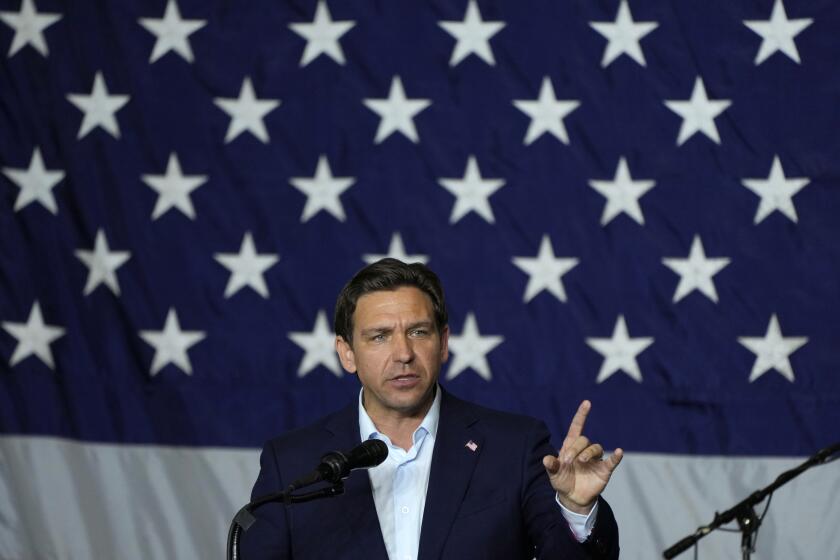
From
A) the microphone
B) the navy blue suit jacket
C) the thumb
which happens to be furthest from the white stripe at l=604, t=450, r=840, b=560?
the microphone

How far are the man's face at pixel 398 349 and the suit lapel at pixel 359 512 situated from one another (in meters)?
0.11

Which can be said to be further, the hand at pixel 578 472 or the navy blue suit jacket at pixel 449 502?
the navy blue suit jacket at pixel 449 502

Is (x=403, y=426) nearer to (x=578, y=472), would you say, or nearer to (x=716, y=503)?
(x=578, y=472)

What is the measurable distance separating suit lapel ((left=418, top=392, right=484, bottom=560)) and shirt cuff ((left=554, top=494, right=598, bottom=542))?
0.95ft

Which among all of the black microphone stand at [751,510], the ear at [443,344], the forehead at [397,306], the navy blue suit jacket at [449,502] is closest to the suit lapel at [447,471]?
the navy blue suit jacket at [449,502]

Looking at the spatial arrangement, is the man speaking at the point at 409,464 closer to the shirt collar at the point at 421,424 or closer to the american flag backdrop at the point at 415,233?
the shirt collar at the point at 421,424

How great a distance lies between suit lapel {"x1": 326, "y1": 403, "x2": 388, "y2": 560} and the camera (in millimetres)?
2344

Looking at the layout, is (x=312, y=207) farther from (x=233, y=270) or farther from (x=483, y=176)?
(x=483, y=176)

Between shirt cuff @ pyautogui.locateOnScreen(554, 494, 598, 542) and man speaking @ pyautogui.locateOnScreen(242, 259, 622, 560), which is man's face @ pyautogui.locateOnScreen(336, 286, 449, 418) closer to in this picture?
man speaking @ pyautogui.locateOnScreen(242, 259, 622, 560)

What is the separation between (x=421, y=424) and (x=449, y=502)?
216 mm

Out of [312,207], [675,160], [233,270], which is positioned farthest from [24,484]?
[675,160]

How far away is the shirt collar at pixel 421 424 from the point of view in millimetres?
2531

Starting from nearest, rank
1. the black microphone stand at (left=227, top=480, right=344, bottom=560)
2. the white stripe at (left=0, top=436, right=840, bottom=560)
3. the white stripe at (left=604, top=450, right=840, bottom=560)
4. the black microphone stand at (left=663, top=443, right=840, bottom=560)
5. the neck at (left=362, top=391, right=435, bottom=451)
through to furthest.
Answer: the black microphone stand at (left=227, top=480, right=344, bottom=560) < the neck at (left=362, top=391, right=435, bottom=451) < the black microphone stand at (left=663, top=443, right=840, bottom=560) < the white stripe at (left=604, top=450, right=840, bottom=560) < the white stripe at (left=0, top=436, right=840, bottom=560)

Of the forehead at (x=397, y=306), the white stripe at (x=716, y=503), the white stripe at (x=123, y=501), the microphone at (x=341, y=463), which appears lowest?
the microphone at (x=341, y=463)
